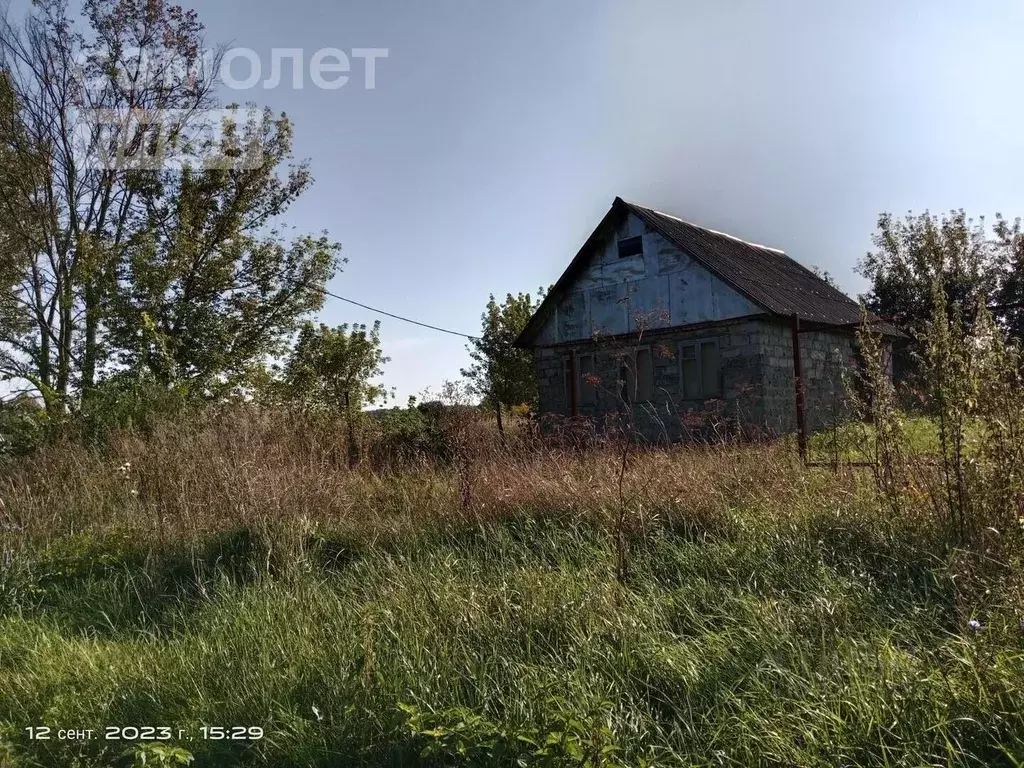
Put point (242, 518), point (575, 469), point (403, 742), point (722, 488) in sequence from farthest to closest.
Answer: point (575, 469), point (242, 518), point (722, 488), point (403, 742)

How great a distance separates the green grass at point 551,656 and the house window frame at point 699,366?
866cm

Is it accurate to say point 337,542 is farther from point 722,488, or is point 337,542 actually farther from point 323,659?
point 722,488

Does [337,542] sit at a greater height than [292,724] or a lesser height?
greater

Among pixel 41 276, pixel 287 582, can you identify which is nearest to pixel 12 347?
pixel 41 276

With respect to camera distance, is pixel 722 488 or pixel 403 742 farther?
pixel 722 488

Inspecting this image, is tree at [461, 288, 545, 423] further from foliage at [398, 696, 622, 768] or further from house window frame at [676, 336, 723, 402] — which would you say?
foliage at [398, 696, 622, 768]

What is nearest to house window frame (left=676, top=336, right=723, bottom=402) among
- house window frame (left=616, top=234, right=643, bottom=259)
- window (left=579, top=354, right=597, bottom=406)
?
window (left=579, top=354, right=597, bottom=406)

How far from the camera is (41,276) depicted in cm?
1669

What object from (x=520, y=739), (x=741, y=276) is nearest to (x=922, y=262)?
(x=741, y=276)

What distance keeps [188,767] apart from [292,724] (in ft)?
1.29

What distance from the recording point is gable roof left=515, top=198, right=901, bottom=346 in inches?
500

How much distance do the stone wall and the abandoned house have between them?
0.02 m

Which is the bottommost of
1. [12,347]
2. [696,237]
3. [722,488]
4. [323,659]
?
[323,659]

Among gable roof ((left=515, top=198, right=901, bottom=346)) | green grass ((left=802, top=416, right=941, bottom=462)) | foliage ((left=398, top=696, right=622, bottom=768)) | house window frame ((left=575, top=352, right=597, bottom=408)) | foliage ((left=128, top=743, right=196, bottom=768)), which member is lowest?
foliage ((left=128, top=743, right=196, bottom=768))
